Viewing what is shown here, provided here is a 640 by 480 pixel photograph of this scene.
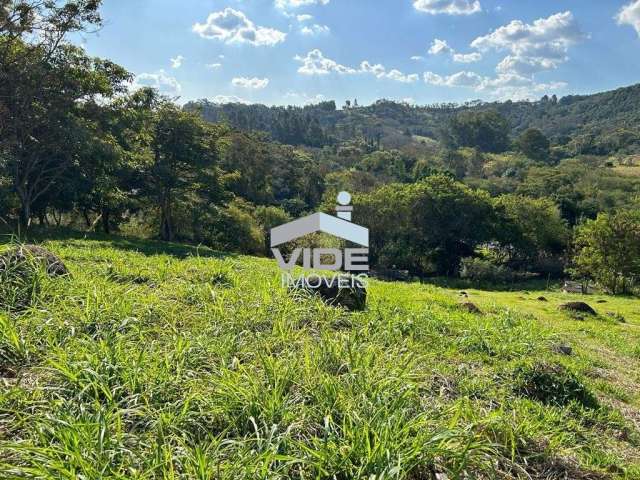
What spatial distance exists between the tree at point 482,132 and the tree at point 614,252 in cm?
8582

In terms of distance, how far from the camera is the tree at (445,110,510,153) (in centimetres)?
10612

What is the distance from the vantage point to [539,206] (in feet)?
110

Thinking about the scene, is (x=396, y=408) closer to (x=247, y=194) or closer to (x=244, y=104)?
(x=247, y=194)

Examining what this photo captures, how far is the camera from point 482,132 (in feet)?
349

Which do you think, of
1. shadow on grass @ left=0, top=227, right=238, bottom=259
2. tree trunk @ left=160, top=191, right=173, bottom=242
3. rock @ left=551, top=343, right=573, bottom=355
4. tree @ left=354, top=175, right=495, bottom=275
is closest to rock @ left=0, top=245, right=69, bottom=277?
shadow on grass @ left=0, top=227, right=238, bottom=259

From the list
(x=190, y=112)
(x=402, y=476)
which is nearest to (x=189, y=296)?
(x=402, y=476)

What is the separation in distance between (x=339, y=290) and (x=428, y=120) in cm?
17068

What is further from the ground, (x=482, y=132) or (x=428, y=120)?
(x=428, y=120)

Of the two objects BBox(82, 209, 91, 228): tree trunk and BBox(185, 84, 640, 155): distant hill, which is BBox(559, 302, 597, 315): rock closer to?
BBox(82, 209, 91, 228): tree trunk

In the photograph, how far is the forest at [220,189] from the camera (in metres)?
14.6

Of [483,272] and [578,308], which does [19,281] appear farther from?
[483,272]

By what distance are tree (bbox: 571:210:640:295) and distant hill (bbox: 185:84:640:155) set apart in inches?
2368

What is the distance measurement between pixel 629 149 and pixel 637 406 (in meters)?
98.6

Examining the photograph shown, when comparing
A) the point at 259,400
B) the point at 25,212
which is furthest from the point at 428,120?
the point at 259,400
